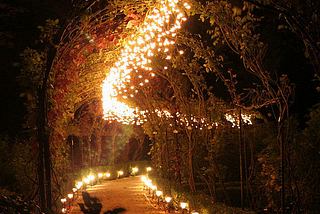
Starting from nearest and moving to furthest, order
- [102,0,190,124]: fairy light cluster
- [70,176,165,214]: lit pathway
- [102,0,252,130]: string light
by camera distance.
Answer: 1. [102,0,190,124]: fairy light cluster
2. [102,0,252,130]: string light
3. [70,176,165,214]: lit pathway

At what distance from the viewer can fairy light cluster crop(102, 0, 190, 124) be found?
22.0 feet

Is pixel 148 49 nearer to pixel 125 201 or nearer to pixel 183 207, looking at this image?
pixel 183 207

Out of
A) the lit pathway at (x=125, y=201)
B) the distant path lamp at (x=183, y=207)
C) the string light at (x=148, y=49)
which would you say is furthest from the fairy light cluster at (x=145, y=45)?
the lit pathway at (x=125, y=201)

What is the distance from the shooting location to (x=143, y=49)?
820 centimetres

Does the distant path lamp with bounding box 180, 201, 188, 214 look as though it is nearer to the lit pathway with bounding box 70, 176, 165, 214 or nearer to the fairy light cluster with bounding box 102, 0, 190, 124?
the lit pathway with bounding box 70, 176, 165, 214

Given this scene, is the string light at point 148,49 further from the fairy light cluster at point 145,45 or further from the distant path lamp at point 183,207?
the distant path lamp at point 183,207

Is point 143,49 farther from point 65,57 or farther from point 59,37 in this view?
point 59,37

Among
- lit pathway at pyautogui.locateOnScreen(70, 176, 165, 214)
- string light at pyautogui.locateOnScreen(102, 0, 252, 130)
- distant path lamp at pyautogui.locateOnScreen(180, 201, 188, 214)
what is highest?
string light at pyautogui.locateOnScreen(102, 0, 252, 130)

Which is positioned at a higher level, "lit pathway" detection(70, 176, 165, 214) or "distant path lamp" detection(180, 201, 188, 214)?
"distant path lamp" detection(180, 201, 188, 214)

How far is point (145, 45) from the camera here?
816 cm

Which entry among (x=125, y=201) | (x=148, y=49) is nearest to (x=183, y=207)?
(x=148, y=49)

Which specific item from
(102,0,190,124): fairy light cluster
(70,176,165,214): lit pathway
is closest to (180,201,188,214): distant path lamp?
(70,176,165,214): lit pathway

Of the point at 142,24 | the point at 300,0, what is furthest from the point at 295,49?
the point at 300,0

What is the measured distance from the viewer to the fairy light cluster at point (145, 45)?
6.71 meters
